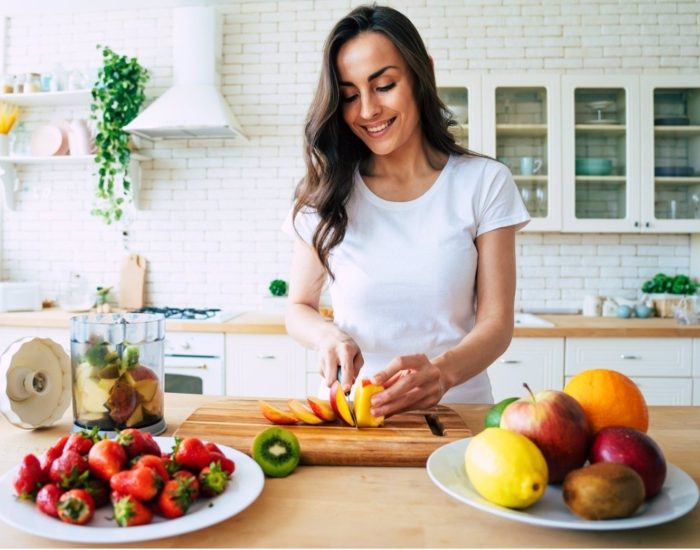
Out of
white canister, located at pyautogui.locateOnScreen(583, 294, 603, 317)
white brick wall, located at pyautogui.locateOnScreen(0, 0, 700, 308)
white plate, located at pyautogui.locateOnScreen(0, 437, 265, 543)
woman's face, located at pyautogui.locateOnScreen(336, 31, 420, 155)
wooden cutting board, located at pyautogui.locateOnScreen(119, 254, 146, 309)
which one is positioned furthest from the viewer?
wooden cutting board, located at pyautogui.locateOnScreen(119, 254, 146, 309)

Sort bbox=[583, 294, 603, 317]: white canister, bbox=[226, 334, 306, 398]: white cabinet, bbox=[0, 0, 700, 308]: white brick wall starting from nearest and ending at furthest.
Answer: bbox=[226, 334, 306, 398]: white cabinet, bbox=[583, 294, 603, 317]: white canister, bbox=[0, 0, 700, 308]: white brick wall

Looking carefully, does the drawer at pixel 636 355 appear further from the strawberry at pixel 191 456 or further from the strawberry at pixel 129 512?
the strawberry at pixel 129 512

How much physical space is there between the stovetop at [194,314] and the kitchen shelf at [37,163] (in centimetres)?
77

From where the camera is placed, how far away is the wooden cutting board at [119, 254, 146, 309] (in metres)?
3.79

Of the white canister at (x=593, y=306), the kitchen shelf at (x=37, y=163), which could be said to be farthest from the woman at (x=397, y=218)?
the kitchen shelf at (x=37, y=163)

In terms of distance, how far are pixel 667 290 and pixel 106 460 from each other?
3476mm

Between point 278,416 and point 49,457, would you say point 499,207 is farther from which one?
point 49,457

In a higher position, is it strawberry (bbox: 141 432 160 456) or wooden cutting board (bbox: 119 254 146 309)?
wooden cutting board (bbox: 119 254 146 309)

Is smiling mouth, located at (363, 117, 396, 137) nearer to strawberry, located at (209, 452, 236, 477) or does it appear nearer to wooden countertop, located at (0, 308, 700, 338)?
strawberry, located at (209, 452, 236, 477)

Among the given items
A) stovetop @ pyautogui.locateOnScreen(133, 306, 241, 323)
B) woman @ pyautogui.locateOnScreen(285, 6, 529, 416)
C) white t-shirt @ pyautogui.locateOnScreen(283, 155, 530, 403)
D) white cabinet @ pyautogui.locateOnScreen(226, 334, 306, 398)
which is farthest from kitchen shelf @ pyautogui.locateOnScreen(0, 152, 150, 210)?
white t-shirt @ pyautogui.locateOnScreen(283, 155, 530, 403)

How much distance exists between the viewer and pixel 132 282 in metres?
3.80

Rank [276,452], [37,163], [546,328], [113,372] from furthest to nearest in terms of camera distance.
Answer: [37,163]
[546,328]
[113,372]
[276,452]

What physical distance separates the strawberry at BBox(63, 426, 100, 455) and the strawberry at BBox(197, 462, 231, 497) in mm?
172

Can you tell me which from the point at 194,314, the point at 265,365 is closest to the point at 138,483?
the point at 265,365
